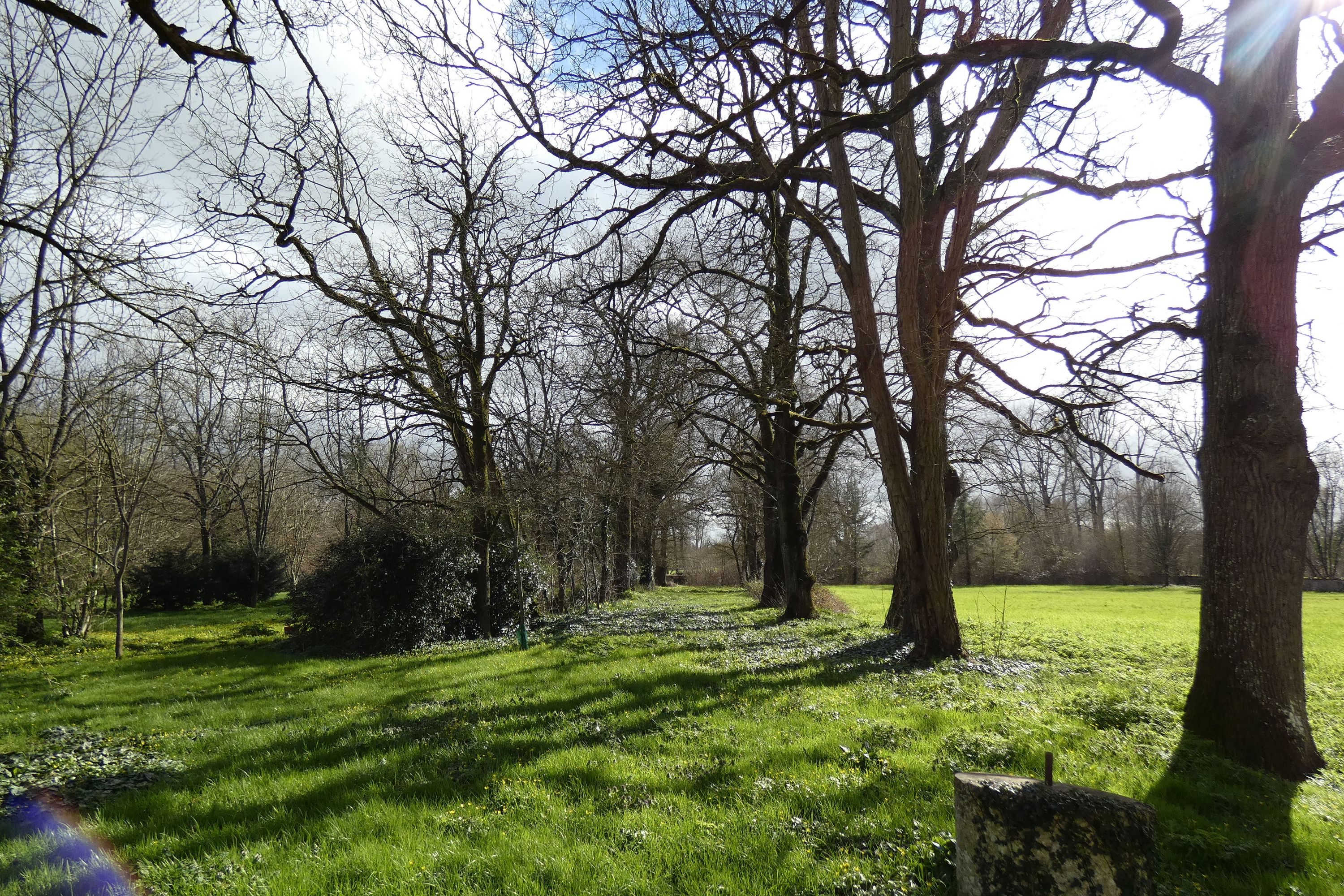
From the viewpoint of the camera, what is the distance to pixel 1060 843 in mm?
2980

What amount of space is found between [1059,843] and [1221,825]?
7.91ft

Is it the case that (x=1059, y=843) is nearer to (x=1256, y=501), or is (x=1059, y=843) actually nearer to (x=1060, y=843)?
(x=1060, y=843)

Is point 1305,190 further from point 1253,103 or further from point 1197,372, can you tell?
point 1197,372

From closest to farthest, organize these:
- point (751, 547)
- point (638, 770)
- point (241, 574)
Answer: point (638, 770), point (241, 574), point (751, 547)

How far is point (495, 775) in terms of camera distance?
17.5 ft

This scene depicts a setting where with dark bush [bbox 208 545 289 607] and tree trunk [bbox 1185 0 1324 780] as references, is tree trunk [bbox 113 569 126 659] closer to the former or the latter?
dark bush [bbox 208 545 289 607]

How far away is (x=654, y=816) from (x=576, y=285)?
5.98 metres

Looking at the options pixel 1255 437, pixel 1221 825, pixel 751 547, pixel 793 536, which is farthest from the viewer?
pixel 751 547

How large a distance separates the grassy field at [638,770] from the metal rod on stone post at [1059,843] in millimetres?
510

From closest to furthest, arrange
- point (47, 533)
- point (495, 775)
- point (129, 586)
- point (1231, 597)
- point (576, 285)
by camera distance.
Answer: point (495, 775) < point (1231, 597) < point (576, 285) < point (47, 533) < point (129, 586)

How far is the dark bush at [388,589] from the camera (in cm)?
1470

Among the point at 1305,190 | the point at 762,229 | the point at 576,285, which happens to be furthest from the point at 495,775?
the point at 1305,190

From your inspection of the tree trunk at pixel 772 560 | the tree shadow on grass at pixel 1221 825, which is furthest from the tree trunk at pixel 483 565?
the tree shadow on grass at pixel 1221 825

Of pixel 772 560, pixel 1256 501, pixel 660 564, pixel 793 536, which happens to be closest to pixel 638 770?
pixel 1256 501
